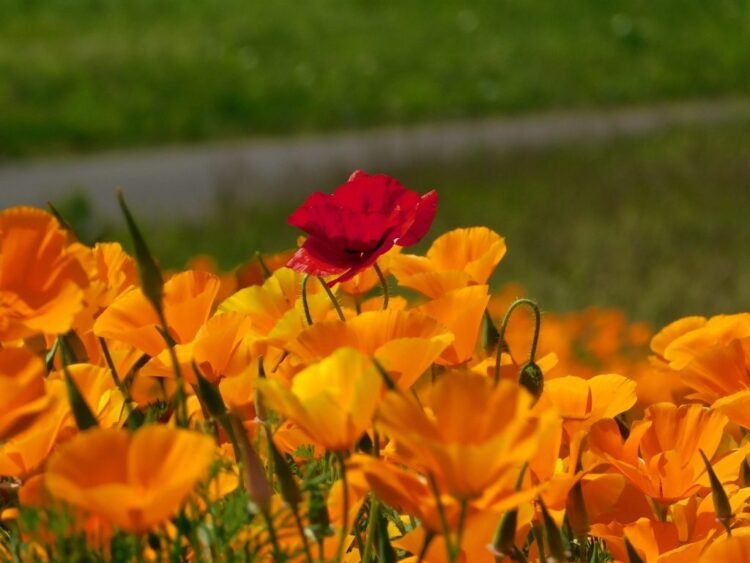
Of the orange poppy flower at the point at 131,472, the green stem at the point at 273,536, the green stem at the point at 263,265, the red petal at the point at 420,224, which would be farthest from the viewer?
the green stem at the point at 263,265

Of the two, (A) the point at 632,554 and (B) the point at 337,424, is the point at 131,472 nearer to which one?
(B) the point at 337,424

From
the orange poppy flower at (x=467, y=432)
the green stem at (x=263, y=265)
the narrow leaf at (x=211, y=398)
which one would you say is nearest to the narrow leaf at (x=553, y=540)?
the orange poppy flower at (x=467, y=432)

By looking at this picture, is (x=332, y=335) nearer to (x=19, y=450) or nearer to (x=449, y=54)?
(x=19, y=450)

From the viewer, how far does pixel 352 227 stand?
1146mm

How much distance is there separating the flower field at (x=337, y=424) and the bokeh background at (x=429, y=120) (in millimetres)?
3086

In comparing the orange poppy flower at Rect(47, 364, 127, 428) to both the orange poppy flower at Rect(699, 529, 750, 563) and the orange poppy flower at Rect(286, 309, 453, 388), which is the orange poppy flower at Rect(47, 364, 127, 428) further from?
the orange poppy flower at Rect(699, 529, 750, 563)

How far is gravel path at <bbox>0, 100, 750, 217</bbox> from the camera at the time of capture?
25.7ft

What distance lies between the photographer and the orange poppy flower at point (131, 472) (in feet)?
2.44

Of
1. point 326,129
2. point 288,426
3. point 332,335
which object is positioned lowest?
point 326,129

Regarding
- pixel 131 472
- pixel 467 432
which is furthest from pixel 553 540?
pixel 131 472

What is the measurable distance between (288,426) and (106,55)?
11049mm

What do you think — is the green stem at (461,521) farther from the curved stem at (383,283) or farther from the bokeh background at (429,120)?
the bokeh background at (429,120)

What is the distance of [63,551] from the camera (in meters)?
0.85

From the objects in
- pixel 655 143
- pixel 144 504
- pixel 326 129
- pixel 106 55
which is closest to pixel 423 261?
pixel 144 504
